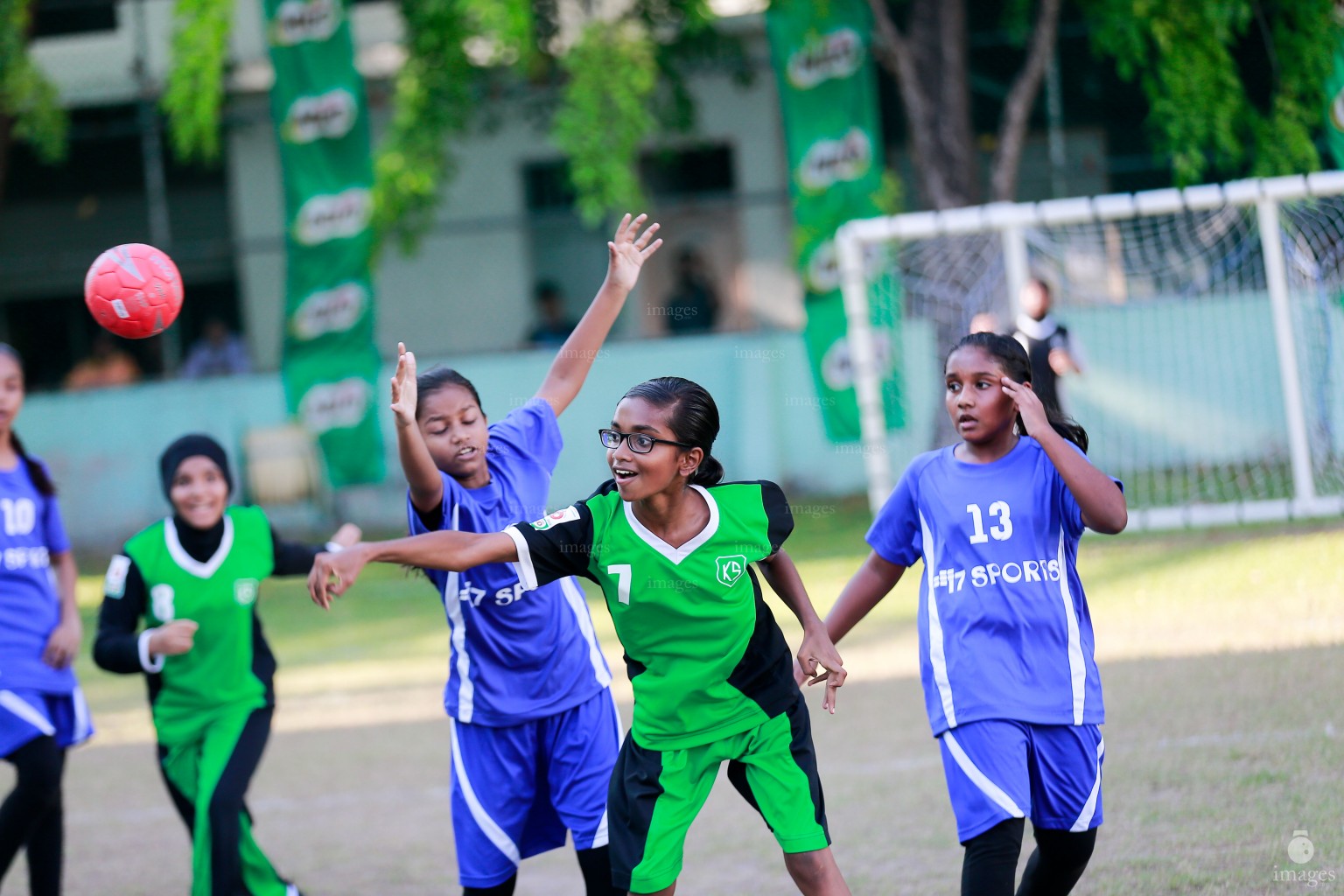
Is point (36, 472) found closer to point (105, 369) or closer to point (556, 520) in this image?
point (556, 520)

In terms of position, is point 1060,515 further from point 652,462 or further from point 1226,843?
point 1226,843

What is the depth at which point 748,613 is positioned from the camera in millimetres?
3566

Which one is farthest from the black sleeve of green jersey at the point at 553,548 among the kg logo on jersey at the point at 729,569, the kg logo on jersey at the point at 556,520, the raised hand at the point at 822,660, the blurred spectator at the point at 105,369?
the blurred spectator at the point at 105,369

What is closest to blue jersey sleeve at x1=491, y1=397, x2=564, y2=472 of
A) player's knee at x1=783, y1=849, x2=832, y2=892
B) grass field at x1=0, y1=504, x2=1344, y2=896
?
player's knee at x1=783, y1=849, x2=832, y2=892

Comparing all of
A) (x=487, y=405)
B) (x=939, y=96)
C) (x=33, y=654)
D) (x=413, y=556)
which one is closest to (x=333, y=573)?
(x=413, y=556)

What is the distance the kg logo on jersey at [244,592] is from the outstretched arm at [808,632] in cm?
197

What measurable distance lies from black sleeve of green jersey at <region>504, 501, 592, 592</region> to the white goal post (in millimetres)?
7492

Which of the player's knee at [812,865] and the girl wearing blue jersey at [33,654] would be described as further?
the girl wearing blue jersey at [33,654]

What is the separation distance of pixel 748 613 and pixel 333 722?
483cm

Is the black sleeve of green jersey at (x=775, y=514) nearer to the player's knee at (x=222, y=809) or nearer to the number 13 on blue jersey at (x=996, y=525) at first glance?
the number 13 on blue jersey at (x=996, y=525)

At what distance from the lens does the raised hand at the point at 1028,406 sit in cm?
349

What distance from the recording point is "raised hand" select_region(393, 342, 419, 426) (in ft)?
11.7

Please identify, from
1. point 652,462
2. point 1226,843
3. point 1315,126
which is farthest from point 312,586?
point 1315,126

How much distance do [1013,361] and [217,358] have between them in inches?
584
